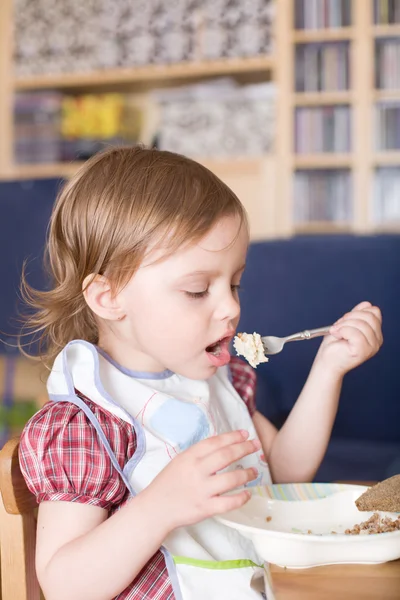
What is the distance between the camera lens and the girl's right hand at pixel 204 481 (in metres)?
0.76

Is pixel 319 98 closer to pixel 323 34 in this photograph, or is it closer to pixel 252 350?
pixel 323 34

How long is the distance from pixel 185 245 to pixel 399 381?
1.20 m

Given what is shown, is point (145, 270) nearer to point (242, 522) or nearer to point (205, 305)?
point (205, 305)

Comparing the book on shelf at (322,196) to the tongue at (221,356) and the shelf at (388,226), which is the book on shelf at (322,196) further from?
the tongue at (221,356)

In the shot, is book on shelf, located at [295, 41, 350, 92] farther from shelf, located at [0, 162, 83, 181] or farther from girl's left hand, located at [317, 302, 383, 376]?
girl's left hand, located at [317, 302, 383, 376]

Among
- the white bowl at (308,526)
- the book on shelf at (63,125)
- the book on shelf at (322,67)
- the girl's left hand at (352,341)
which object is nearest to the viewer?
the white bowl at (308,526)

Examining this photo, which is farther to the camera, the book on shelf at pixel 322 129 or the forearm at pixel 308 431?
the book on shelf at pixel 322 129

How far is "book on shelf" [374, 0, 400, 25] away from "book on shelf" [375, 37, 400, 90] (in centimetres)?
9

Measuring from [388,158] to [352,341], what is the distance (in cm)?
314

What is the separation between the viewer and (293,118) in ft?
13.3

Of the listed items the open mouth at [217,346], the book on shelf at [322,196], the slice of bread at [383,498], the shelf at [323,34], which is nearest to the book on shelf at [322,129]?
the book on shelf at [322,196]

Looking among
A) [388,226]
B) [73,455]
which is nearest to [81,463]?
[73,455]

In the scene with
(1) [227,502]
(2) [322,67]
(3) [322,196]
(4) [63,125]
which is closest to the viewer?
(1) [227,502]

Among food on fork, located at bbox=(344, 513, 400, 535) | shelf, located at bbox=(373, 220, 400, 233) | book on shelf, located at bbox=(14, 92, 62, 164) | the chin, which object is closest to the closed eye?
the chin
